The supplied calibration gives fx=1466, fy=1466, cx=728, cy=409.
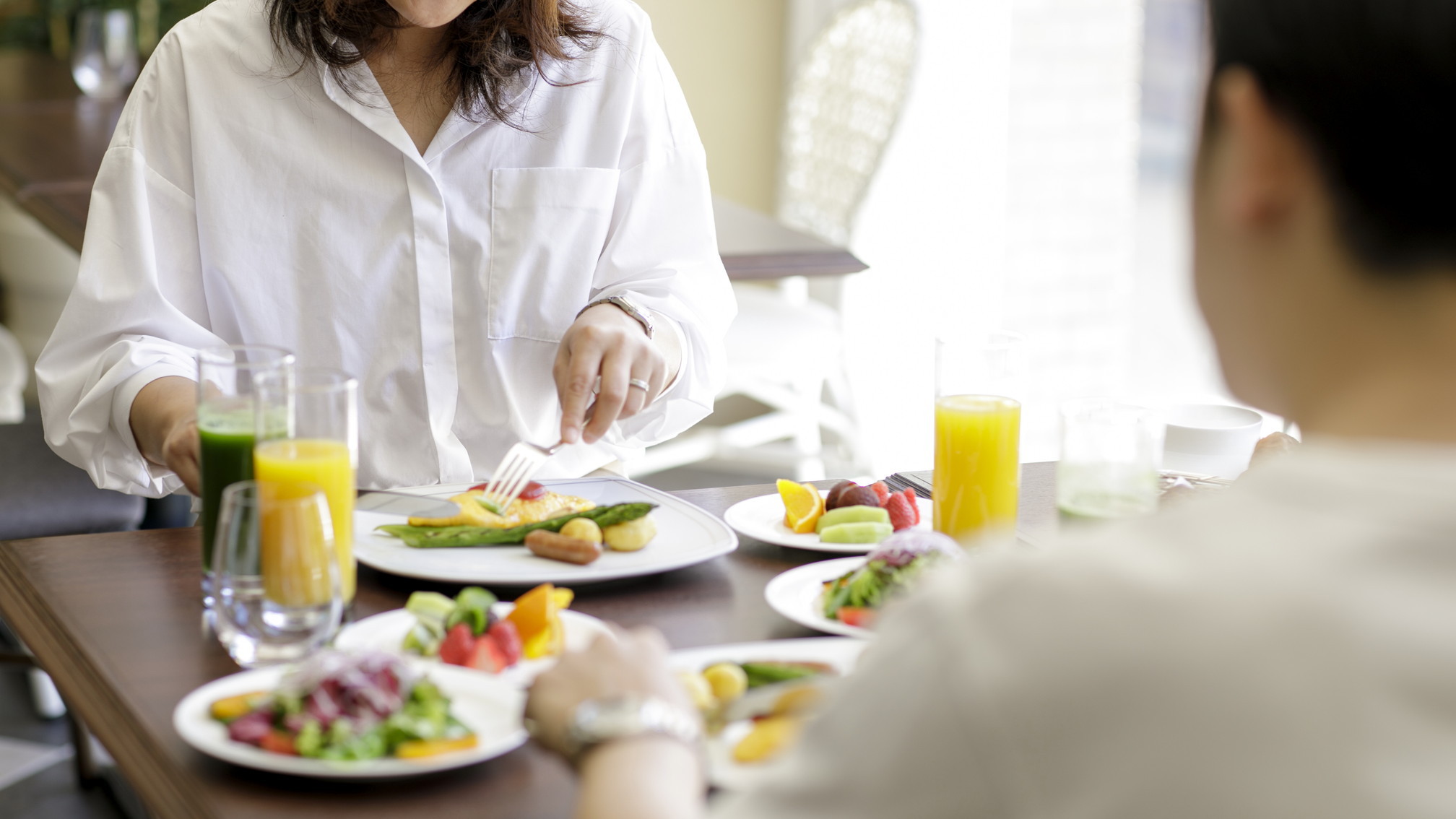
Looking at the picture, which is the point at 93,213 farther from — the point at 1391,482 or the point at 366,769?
the point at 1391,482

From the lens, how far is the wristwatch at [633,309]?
157cm

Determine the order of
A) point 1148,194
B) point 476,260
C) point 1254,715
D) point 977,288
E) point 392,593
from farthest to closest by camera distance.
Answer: point 1148,194
point 977,288
point 476,260
point 392,593
point 1254,715

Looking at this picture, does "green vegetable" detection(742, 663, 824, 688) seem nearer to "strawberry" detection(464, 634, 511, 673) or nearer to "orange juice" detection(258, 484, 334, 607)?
"strawberry" detection(464, 634, 511, 673)

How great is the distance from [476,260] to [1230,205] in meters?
1.14

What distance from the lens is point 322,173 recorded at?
158 cm

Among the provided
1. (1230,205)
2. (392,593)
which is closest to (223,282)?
(392,593)

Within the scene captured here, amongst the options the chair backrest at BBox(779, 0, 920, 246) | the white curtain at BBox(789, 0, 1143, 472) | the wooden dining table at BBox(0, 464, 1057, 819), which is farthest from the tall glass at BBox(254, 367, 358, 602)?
the white curtain at BBox(789, 0, 1143, 472)

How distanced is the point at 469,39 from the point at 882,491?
68 centimetres

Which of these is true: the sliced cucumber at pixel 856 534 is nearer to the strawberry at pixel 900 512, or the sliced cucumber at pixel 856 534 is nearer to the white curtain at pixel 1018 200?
the strawberry at pixel 900 512

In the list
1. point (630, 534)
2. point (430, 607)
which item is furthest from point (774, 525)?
point (430, 607)

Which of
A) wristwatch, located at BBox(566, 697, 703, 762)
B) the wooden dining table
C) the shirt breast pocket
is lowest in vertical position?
the wooden dining table

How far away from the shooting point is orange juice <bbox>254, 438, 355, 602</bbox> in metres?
1.02

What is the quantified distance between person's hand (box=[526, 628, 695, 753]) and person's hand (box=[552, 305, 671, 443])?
0.60 meters

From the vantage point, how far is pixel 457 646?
3.22ft
